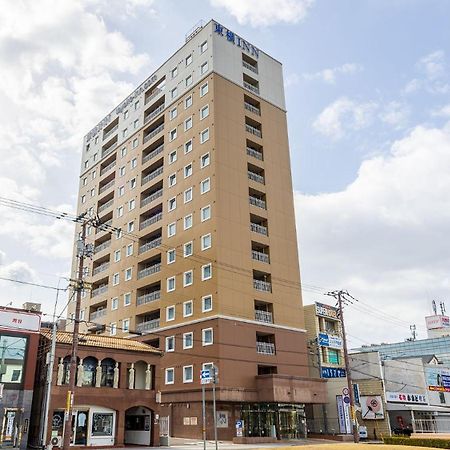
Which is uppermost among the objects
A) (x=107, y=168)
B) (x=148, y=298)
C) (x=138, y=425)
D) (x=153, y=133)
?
(x=107, y=168)

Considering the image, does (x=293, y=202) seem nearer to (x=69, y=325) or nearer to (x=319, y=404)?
(x=319, y=404)

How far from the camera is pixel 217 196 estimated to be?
5494 cm

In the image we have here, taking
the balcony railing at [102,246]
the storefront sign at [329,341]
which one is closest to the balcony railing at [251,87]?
the balcony railing at [102,246]

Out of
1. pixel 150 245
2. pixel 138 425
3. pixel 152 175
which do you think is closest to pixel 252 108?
pixel 152 175

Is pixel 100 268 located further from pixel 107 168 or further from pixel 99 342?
pixel 99 342

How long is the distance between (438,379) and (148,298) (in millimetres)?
42711

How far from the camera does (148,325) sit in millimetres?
60438

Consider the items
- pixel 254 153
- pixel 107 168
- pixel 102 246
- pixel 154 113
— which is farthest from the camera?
pixel 107 168

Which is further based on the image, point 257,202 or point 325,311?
point 325,311

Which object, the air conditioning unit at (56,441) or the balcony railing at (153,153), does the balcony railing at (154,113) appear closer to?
the balcony railing at (153,153)

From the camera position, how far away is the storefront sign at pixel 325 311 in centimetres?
6506

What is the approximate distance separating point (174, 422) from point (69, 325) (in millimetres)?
31358

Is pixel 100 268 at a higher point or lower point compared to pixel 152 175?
lower

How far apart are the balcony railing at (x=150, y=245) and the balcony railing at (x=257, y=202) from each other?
1315cm
